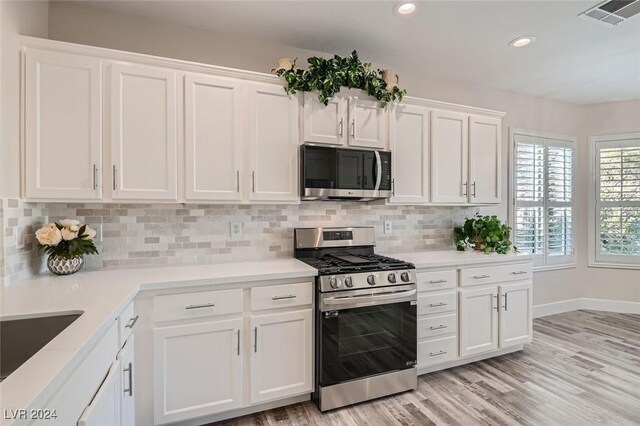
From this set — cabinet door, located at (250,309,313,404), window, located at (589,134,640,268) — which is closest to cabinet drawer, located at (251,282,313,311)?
cabinet door, located at (250,309,313,404)

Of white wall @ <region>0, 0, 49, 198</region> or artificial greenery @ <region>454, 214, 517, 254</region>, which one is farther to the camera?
artificial greenery @ <region>454, 214, 517, 254</region>

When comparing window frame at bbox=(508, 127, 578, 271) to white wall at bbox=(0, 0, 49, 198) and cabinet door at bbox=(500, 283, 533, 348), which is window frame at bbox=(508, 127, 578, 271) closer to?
cabinet door at bbox=(500, 283, 533, 348)

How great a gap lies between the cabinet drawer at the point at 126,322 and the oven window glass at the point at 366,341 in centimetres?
109

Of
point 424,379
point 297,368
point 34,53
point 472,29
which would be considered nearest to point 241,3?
point 34,53

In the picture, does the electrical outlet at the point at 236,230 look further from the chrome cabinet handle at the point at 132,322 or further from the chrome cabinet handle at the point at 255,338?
the chrome cabinet handle at the point at 132,322

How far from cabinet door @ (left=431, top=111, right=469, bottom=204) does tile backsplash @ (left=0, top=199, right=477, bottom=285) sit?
0.53 m

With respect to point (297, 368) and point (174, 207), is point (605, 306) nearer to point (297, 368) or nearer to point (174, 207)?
point (297, 368)

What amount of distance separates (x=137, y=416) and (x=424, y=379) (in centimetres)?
206

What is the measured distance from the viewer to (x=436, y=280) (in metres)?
2.62

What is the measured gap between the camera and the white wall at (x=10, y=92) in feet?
5.36

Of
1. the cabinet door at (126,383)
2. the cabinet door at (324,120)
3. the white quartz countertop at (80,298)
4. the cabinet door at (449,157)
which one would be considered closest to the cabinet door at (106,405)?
the cabinet door at (126,383)

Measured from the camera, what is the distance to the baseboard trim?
4.16 meters

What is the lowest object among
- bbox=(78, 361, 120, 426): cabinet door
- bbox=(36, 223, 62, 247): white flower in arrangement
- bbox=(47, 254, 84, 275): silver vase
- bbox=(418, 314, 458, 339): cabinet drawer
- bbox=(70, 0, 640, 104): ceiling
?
bbox=(418, 314, 458, 339): cabinet drawer

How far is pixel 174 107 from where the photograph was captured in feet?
6.93
